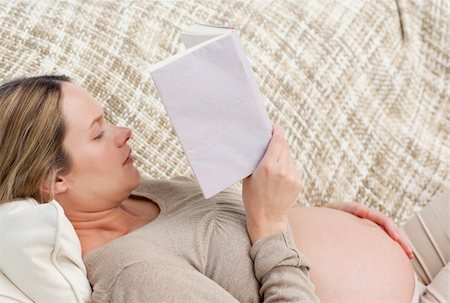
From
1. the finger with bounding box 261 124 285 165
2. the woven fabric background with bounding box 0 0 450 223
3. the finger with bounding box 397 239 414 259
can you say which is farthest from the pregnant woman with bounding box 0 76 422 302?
the woven fabric background with bounding box 0 0 450 223

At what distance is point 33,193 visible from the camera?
127cm

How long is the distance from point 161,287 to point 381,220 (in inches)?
24.1

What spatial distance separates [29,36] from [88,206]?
22.2 inches

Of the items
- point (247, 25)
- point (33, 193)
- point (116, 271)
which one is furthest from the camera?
point (247, 25)

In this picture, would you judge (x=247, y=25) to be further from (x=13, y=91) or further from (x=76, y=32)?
(x=13, y=91)

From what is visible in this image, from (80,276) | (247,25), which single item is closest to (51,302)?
(80,276)

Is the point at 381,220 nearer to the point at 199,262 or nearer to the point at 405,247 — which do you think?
the point at 405,247

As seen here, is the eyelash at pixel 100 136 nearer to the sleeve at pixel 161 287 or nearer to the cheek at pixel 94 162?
the cheek at pixel 94 162

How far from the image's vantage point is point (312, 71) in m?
1.85

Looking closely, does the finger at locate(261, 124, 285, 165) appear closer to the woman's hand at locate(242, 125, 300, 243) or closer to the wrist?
the woman's hand at locate(242, 125, 300, 243)

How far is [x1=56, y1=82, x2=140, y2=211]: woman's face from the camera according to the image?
1.28 metres

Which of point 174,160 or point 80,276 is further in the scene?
point 174,160

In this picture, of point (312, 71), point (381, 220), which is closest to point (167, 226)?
point (381, 220)

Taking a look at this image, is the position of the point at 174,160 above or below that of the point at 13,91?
below
